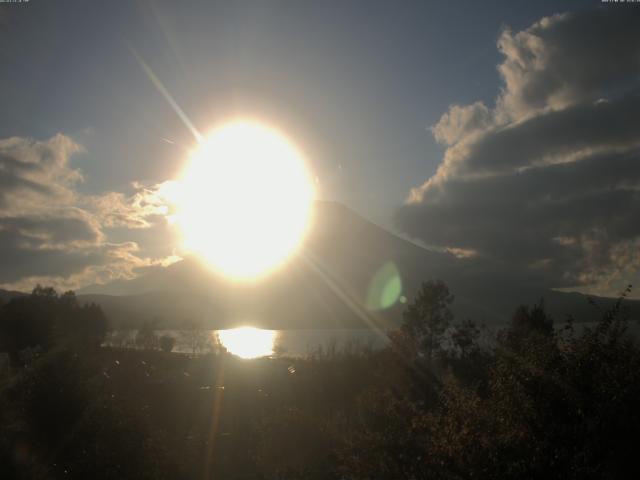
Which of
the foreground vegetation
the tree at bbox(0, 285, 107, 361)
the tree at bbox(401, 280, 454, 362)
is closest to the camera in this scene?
the foreground vegetation

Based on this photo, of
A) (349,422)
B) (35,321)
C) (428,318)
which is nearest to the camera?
(349,422)

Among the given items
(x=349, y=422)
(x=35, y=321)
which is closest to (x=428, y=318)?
(x=349, y=422)

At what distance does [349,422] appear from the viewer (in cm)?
2295

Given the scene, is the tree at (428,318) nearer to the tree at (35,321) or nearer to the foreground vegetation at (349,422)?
the foreground vegetation at (349,422)

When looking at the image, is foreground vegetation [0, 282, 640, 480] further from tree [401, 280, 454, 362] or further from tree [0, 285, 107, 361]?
tree [0, 285, 107, 361]

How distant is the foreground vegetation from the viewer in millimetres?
6844

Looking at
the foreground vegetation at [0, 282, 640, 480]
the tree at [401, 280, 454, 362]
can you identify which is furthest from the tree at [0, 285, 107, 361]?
the tree at [401, 280, 454, 362]

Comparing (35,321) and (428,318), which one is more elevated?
(428,318)

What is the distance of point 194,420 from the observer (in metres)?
25.7

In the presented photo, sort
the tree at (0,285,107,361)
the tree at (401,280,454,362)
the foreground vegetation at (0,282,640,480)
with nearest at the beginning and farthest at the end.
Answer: the foreground vegetation at (0,282,640,480), the tree at (401,280,454,362), the tree at (0,285,107,361)

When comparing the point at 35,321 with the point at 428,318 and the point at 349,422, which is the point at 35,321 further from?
the point at 349,422

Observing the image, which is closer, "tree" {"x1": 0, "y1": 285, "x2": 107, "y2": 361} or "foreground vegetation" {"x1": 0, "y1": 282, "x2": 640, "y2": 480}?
"foreground vegetation" {"x1": 0, "y1": 282, "x2": 640, "y2": 480}

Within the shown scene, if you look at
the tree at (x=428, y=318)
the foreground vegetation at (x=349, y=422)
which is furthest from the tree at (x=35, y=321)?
the tree at (x=428, y=318)

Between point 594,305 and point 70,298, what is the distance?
7375cm
